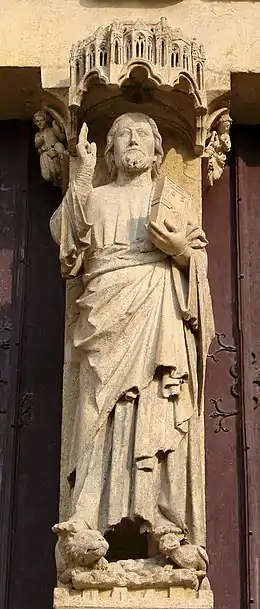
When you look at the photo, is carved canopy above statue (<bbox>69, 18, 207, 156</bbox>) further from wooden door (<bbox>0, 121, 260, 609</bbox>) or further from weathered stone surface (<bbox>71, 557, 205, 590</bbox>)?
weathered stone surface (<bbox>71, 557, 205, 590</bbox>)

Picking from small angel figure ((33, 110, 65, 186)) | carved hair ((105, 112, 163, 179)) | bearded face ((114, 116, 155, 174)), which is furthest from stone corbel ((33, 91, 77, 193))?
bearded face ((114, 116, 155, 174))

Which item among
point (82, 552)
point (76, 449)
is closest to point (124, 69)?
point (76, 449)

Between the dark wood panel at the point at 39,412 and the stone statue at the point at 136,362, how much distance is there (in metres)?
0.62

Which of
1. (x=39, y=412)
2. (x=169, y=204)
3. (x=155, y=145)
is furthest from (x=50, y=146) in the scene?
(x=39, y=412)

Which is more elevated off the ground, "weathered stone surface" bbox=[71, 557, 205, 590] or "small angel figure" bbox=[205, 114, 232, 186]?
"small angel figure" bbox=[205, 114, 232, 186]

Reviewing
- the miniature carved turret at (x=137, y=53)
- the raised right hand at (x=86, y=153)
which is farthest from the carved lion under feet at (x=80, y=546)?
the miniature carved turret at (x=137, y=53)

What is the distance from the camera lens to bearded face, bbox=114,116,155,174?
770cm

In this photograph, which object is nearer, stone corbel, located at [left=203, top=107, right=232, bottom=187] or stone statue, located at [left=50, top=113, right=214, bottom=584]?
stone statue, located at [left=50, top=113, right=214, bottom=584]

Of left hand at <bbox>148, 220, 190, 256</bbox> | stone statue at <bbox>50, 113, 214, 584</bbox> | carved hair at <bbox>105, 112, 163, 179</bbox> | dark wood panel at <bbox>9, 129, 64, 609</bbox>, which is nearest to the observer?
stone statue at <bbox>50, 113, 214, 584</bbox>

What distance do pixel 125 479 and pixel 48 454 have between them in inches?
37.9

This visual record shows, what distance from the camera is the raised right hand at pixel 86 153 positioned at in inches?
293

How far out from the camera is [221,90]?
818 cm

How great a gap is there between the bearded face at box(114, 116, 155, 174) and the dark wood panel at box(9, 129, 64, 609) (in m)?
0.77

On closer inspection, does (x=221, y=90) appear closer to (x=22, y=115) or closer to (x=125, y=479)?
(x=22, y=115)
